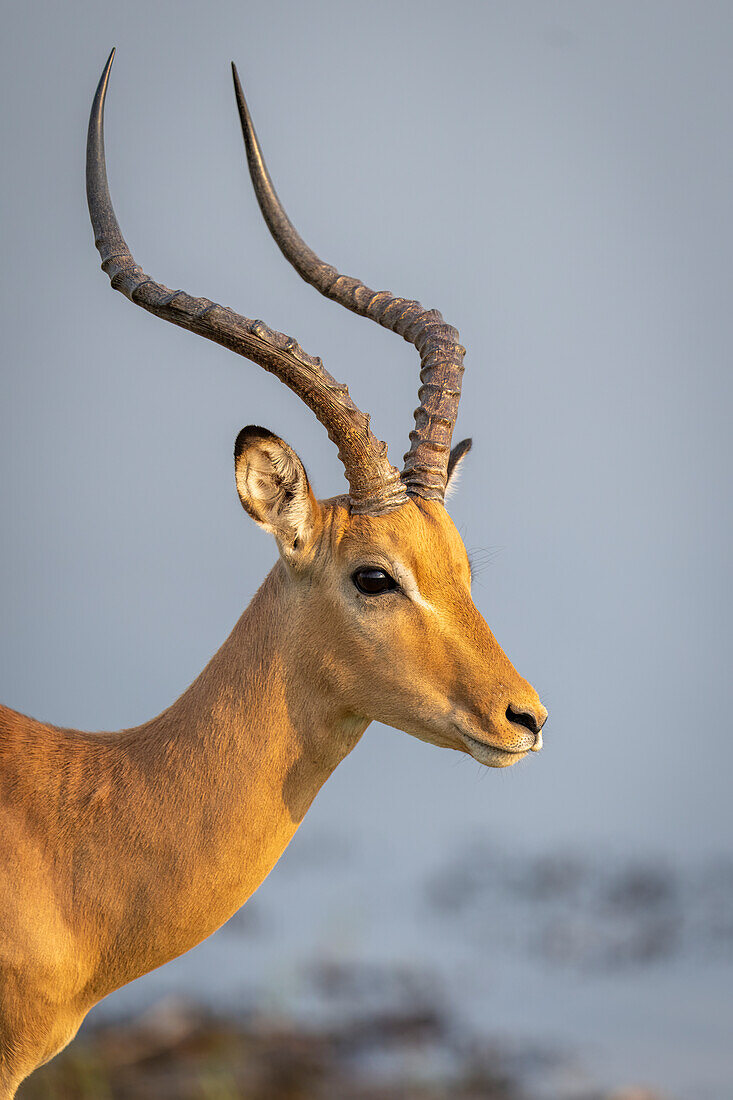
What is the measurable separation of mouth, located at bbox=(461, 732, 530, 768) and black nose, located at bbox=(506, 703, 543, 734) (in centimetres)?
10

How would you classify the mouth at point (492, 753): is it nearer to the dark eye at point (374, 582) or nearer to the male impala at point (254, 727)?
the male impala at point (254, 727)

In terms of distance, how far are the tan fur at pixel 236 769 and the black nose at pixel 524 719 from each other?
34mm

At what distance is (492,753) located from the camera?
17.0 feet

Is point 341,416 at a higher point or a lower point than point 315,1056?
higher

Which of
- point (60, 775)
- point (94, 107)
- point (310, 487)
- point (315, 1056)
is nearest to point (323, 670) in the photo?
point (310, 487)

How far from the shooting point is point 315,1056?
12.8m

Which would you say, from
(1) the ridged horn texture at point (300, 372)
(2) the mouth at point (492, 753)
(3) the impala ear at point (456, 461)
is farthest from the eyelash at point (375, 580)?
(3) the impala ear at point (456, 461)

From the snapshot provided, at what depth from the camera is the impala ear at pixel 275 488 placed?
547cm

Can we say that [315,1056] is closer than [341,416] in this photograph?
No

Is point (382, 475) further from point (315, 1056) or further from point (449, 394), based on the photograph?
point (315, 1056)

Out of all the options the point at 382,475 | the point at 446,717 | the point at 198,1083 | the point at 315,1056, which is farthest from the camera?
the point at 315,1056

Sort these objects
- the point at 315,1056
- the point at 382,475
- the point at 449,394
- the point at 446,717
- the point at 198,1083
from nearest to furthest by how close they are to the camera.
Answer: the point at 446,717, the point at 382,475, the point at 449,394, the point at 198,1083, the point at 315,1056

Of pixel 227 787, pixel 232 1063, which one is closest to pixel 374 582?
pixel 227 787

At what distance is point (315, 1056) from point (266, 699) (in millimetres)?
8546
